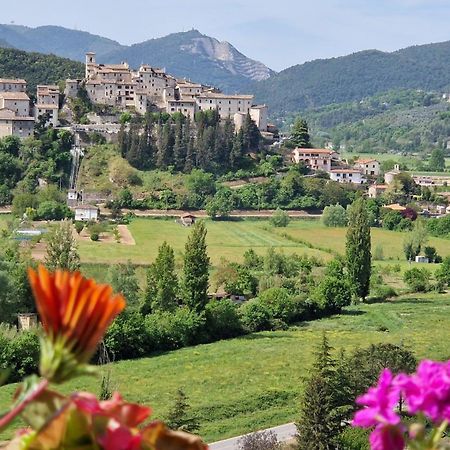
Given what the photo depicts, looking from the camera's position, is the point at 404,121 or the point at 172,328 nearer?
the point at 172,328

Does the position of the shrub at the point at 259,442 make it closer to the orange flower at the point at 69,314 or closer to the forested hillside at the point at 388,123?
the orange flower at the point at 69,314

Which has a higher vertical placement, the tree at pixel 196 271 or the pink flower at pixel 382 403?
the pink flower at pixel 382 403

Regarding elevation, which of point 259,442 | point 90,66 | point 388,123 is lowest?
point 259,442

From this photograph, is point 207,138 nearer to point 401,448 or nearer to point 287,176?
point 287,176

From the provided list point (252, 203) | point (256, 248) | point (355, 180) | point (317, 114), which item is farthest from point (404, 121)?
point (256, 248)

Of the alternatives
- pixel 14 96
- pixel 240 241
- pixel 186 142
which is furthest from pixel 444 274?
pixel 14 96

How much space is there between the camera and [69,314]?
3.10 feet

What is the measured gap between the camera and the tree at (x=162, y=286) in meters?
22.0

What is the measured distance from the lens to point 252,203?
4519cm

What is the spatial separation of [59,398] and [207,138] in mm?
47214

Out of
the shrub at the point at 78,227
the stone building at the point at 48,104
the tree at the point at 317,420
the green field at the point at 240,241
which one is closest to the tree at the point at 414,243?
the green field at the point at 240,241

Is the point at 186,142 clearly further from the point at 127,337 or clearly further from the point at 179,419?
the point at 179,419

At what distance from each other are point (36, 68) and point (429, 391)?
6529 centimetres

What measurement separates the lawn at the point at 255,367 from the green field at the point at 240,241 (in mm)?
9262
